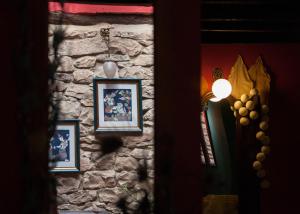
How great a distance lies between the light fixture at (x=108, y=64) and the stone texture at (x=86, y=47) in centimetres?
6

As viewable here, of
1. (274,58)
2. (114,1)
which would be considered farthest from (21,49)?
(274,58)

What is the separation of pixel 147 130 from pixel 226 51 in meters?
1.62

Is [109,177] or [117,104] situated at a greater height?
[117,104]

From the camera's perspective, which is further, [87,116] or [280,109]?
[280,109]

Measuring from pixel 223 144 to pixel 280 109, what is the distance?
88 cm

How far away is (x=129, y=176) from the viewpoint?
573 cm

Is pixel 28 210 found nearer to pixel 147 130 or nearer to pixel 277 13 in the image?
pixel 147 130

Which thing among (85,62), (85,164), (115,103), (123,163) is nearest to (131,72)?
(115,103)

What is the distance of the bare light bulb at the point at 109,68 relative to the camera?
5664mm

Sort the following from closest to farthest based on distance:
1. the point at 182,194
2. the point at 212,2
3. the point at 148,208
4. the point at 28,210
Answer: the point at 28,210, the point at 148,208, the point at 182,194, the point at 212,2

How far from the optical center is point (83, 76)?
5770 millimetres

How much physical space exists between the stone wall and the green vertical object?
961mm

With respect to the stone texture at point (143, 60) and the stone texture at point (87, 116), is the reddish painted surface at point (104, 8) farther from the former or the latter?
the stone texture at point (87, 116)

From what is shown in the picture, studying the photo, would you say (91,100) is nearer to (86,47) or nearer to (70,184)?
(86,47)
